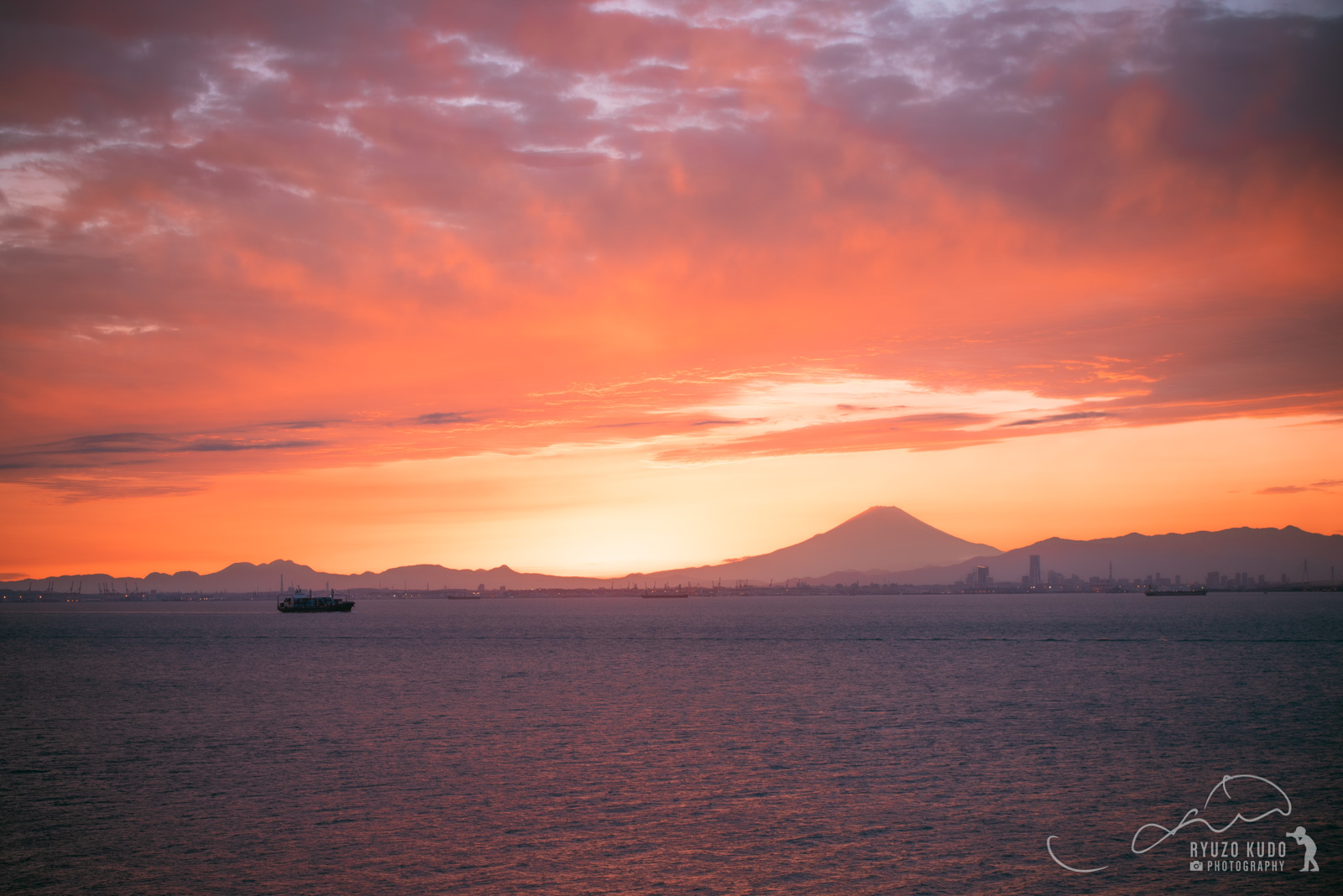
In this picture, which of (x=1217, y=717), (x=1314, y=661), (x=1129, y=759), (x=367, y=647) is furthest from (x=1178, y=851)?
(x=367, y=647)

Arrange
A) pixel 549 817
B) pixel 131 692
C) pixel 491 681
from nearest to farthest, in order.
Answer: pixel 549 817 < pixel 131 692 < pixel 491 681

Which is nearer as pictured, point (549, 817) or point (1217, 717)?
point (549, 817)

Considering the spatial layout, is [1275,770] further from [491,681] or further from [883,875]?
[491,681]

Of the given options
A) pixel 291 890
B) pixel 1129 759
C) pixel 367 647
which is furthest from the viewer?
pixel 367 647

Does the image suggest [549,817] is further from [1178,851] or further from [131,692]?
[131,692]

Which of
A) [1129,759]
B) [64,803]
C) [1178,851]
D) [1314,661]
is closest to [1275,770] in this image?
[1129,759]

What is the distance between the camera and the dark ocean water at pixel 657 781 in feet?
113

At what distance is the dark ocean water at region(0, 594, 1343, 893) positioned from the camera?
34.5 metres

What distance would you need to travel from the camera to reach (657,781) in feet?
161

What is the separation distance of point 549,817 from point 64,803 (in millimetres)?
24021

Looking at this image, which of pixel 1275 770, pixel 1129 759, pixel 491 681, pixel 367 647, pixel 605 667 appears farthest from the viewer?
pixel 367 647

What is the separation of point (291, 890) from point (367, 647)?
458 feet

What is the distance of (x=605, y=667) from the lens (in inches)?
4670

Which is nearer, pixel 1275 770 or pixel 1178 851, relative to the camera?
pixel 1178 851
